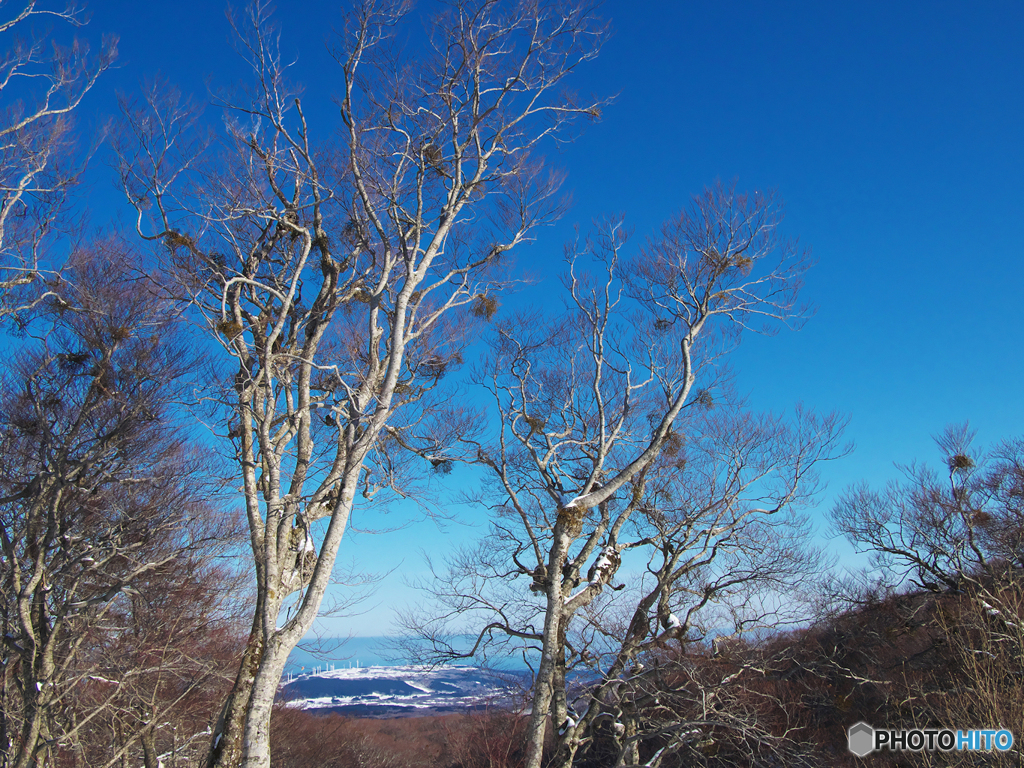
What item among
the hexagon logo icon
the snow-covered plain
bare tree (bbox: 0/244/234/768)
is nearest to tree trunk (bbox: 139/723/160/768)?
bare tree (bbox: 0/244/234/768)

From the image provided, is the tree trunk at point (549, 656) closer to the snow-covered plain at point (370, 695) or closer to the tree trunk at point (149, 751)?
the tree trunk at point (149, 751)

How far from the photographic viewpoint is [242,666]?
6141mm

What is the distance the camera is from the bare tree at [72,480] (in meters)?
10.5

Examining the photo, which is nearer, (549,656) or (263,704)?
(263,704)

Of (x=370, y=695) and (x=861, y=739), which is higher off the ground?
(x=861, y=739)

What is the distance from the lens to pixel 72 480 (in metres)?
11.1

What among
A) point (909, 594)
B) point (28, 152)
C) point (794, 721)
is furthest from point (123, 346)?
point (909, 594)

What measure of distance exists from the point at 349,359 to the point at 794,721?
20.2 m

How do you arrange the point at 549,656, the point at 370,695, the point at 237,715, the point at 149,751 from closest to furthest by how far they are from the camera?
the point at 237,715, the point at 549,656, the point at 149,751, the point at 370,695

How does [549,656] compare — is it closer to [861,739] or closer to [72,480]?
[72,480]

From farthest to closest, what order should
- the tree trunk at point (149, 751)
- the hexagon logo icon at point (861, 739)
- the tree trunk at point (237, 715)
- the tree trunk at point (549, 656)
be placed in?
1. the hexagon logo icon at point (861, 739)
2. the tree trunk at point (149, 751)
3. the tree trunk at point (549, 656)
4. the tree trunk at point (237, 715)

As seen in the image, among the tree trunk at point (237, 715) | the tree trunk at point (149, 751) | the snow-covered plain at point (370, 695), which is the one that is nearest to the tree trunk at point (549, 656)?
the tree trunk at point (237, 715)

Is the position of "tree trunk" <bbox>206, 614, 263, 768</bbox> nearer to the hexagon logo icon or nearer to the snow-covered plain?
the hexagon logo icon

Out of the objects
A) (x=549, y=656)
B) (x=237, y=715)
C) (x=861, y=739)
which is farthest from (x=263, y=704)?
(x=861, y=739)
